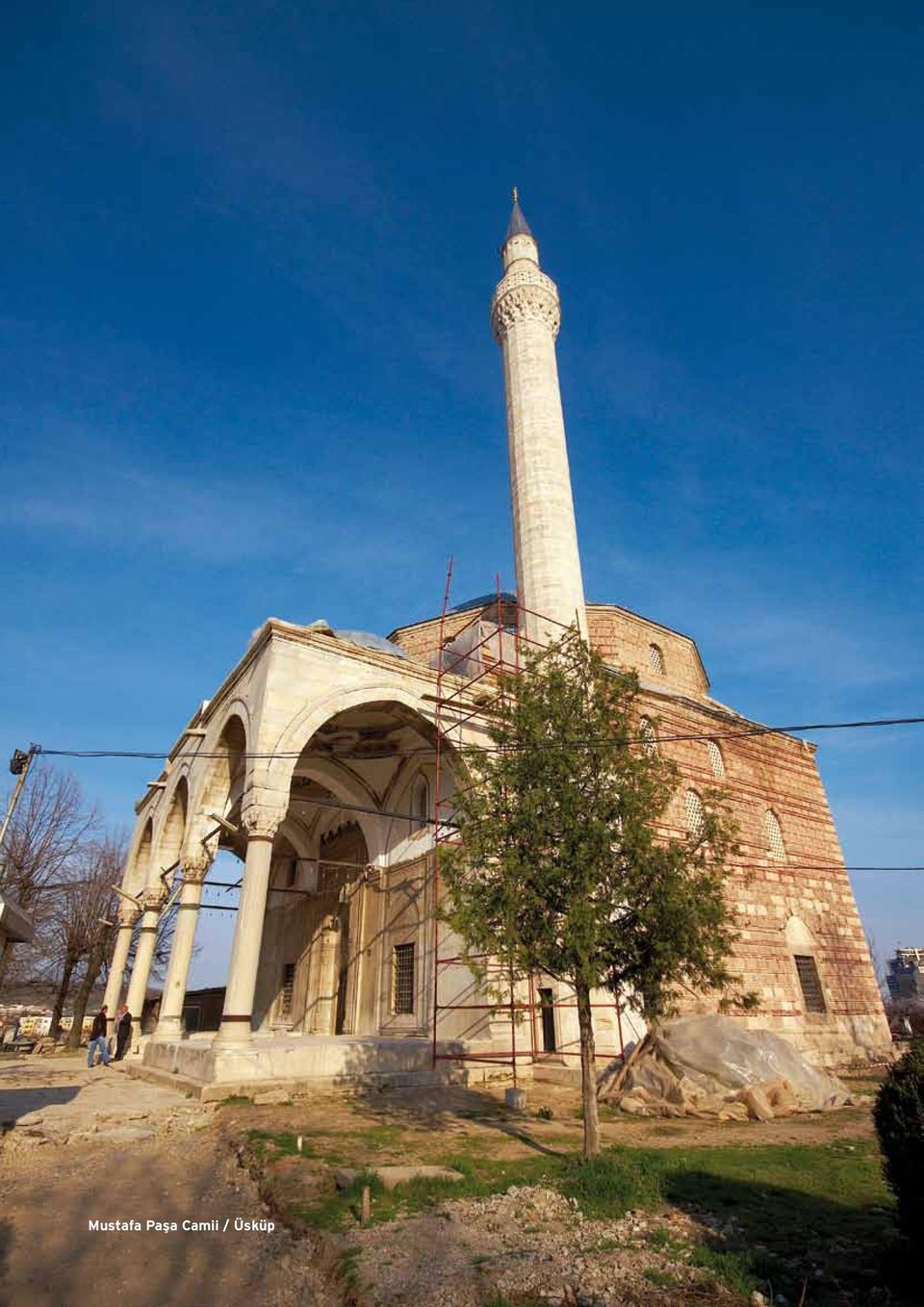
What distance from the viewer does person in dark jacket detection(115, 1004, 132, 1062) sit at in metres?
16.2

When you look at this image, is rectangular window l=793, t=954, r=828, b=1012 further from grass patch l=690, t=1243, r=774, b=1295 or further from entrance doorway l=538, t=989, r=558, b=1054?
grass patch l=690, t=1243, r=774, b=1295

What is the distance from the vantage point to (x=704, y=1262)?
13.8 ft

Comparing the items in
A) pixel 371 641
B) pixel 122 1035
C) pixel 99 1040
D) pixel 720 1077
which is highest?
pixel 371 641

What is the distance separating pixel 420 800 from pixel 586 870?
37.4 ft

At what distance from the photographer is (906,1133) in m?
4.01

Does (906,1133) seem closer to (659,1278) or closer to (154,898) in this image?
(659,1278)

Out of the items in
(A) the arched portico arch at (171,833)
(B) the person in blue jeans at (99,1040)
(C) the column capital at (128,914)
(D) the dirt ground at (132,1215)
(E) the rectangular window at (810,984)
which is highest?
(A) the arched portico arch at (171,833)

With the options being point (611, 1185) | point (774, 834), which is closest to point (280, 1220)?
point (611, 1185)

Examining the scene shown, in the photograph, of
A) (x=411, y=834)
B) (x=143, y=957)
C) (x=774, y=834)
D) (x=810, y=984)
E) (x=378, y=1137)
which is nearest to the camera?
(x=378, y=1137)

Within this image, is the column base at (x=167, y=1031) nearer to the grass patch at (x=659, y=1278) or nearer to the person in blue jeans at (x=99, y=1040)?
the person in blue jeans at (x=99, y=1040)

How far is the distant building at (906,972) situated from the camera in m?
90.6

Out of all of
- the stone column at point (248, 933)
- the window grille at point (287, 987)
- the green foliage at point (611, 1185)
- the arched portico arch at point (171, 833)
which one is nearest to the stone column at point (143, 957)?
the arched portico arch at point (171, 833)

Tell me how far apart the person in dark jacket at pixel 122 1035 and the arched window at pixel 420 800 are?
7873mm

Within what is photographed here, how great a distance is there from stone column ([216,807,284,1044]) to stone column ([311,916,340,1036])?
30.3 ft
